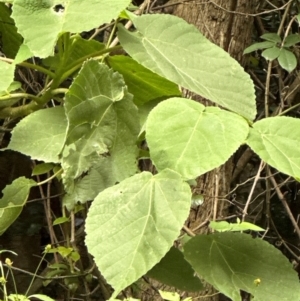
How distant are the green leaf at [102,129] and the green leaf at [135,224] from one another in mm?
65

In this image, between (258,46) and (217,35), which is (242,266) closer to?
(217,35)

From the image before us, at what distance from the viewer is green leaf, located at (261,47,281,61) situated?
1404mm

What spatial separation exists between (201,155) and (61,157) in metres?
0.15

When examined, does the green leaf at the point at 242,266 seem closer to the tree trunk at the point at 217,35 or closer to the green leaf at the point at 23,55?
the green leaf at the point at 23,55

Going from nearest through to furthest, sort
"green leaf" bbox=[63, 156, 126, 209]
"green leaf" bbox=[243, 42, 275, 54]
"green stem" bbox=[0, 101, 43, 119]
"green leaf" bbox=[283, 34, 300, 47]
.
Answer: "green leaf" bbox=[63, 156, 126, 209]
"green stem" bbox=[0, 101, 43, 119]
"green leaf" bbox=[243, 42, 275, 54]
"green leaf" bbox=[283, 34, 300, 47]

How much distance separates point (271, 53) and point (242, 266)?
100 cm

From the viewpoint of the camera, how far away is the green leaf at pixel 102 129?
508 mm

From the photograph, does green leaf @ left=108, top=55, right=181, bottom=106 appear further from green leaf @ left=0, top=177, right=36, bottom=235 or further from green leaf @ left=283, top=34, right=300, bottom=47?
green leaf @ left=283, top=34, right=300, bottom=47

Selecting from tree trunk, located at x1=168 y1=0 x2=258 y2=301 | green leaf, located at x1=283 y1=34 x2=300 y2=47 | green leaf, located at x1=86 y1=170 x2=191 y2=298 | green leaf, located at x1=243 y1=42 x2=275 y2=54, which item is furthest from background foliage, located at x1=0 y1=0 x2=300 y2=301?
green leaf, located at x1=283 y1=34 x2=300 y2=47

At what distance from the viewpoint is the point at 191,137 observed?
459 mm

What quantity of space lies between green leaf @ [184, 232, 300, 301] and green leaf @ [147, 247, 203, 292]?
0.03 meters

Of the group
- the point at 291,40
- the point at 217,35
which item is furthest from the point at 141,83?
the point at 291,40

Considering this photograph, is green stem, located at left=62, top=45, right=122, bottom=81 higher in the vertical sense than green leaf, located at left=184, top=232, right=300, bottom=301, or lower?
higher

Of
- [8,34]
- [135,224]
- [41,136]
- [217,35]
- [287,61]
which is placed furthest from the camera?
[287,61]
